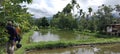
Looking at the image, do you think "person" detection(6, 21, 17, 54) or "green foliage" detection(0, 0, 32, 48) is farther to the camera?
"green foliage" detection(0, 0, 32, 48)

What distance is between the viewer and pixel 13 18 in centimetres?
893

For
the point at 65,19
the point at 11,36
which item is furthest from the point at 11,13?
the point at 65,19

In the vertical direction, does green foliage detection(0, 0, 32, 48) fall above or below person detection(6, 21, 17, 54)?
above

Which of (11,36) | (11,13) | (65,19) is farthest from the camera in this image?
(65,19)

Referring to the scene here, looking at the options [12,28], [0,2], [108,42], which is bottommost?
[108,42]

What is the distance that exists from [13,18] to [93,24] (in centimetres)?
5110

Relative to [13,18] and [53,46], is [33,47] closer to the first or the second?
[53,46]

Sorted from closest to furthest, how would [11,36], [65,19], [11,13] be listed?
[11,36], [11,13], [65,19]

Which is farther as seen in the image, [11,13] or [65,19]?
[65,19]

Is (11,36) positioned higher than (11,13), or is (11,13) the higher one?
(11,13)

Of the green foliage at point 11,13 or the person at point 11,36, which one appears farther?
the green foliage at point 11,13

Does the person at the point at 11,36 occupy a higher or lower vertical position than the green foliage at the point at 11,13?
lower

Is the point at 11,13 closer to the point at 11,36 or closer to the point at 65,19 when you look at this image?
the point at 11,36

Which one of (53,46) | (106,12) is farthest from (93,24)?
(53,46)
